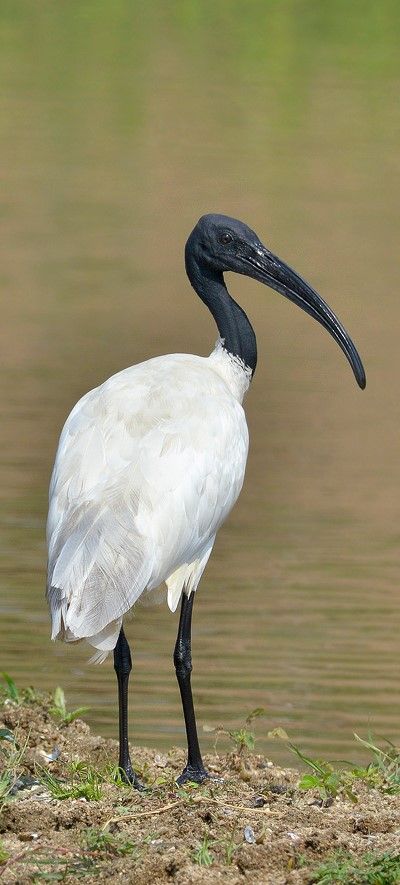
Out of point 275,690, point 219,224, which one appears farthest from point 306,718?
point 219,224

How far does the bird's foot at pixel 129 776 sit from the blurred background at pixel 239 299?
4.81 ft

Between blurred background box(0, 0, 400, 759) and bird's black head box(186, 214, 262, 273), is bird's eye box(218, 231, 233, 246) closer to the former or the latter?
bird's black head box(186, 214, 262, 273)

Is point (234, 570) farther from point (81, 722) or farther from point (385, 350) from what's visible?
point (385, 350)

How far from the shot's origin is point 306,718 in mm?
8852

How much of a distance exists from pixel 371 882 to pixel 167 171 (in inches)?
819

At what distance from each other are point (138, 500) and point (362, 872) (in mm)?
1783

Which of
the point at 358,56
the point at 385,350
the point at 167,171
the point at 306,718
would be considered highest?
the point at 358,56

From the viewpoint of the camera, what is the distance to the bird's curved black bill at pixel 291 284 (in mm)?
8203

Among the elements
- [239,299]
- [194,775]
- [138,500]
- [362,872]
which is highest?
[239,299]

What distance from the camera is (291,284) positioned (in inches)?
324

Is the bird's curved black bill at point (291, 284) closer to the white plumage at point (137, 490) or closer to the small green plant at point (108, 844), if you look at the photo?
the white plumage at point (137, 490)

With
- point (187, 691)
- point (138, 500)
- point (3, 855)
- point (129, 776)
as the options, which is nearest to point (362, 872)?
point (3, 855)

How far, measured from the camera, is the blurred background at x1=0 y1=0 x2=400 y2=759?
9594mm

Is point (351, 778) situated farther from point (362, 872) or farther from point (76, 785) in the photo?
point (362, 872)
